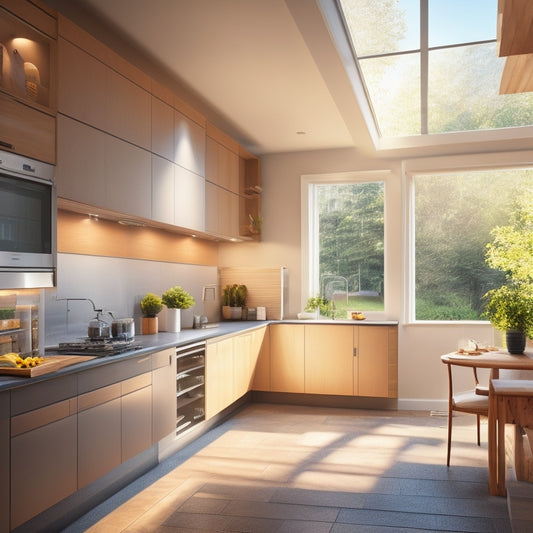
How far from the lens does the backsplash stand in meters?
3.84

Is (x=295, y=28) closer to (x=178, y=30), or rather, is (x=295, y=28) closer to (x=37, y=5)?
(x=178, y=30)

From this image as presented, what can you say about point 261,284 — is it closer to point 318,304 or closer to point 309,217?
point 318,304

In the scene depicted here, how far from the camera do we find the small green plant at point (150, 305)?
4766 millimetres

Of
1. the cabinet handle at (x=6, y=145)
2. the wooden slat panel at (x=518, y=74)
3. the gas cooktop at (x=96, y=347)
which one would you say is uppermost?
the wooden slat panel at (x=518, y=74)

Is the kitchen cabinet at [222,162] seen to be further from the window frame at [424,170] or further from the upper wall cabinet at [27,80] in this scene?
the upper wall cabinet at [27,80]

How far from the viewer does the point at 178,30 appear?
12.3ft

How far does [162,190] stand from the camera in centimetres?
445

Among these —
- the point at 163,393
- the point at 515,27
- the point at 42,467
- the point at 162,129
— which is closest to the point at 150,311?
the point at 163,393

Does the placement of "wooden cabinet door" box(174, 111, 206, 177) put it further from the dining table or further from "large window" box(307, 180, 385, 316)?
the dining table

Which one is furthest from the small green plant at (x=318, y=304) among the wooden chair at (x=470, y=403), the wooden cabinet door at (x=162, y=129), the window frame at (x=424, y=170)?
the wooden cabinet door at (x=162, y=129)

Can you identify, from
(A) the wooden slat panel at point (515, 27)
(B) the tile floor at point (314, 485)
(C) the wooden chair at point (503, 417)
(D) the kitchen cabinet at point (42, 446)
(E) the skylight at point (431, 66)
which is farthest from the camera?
(E) the skylight at point (431, 66)

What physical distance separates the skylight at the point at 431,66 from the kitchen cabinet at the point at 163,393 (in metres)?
2.53

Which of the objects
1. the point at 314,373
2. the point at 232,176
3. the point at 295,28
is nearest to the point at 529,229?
the point at 314,373

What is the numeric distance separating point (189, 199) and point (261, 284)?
6.34ft
